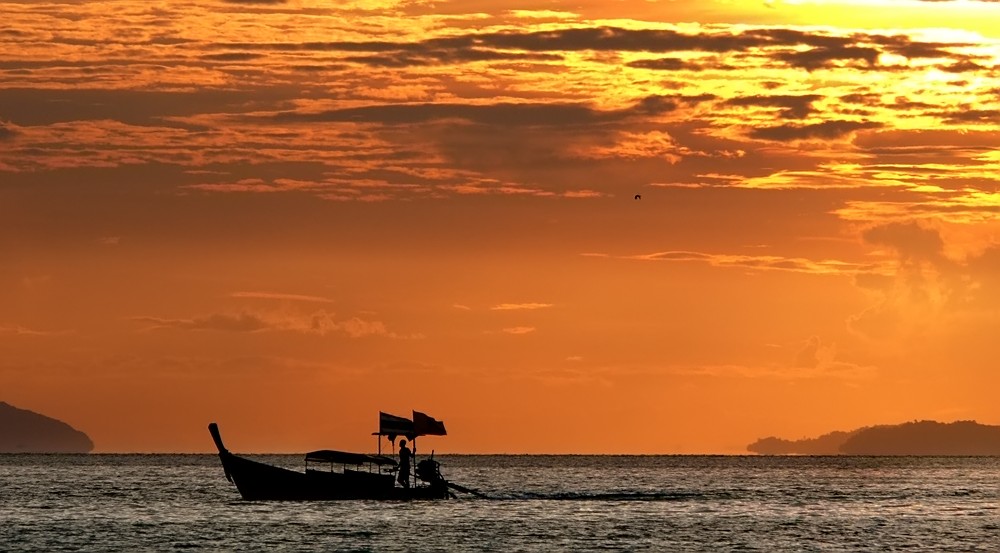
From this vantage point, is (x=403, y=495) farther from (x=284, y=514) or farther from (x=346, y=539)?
(x=346, y=539)

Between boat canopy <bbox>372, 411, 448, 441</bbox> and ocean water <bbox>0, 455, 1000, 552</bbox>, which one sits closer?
ocean water <bbox>0, 455, 1000, 552</bbox>

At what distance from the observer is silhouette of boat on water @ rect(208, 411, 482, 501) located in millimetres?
108000

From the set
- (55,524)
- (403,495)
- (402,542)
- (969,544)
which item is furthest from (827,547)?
(55,524)

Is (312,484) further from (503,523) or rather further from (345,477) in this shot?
(503,523)

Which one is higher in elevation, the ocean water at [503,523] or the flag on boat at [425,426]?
the flag on boat at [425,426]

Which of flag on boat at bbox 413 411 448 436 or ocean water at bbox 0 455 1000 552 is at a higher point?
flag on boat at bbox 413 411 448 436

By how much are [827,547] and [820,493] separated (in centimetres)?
7491

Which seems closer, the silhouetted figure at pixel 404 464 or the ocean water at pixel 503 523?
the ocean water at pixel 503 523

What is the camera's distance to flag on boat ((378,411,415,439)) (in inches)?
4220

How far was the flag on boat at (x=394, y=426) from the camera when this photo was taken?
4220 inches

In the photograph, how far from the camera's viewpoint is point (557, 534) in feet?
325

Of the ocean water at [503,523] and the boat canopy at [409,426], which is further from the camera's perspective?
the boat canopy at [409,426]

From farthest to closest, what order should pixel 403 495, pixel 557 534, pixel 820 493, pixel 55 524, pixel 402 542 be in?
pixel 820 493
pixel 403 495
pixel 55 524
pixel 557 534
pixel 402 542

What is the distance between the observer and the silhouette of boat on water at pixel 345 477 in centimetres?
10800
